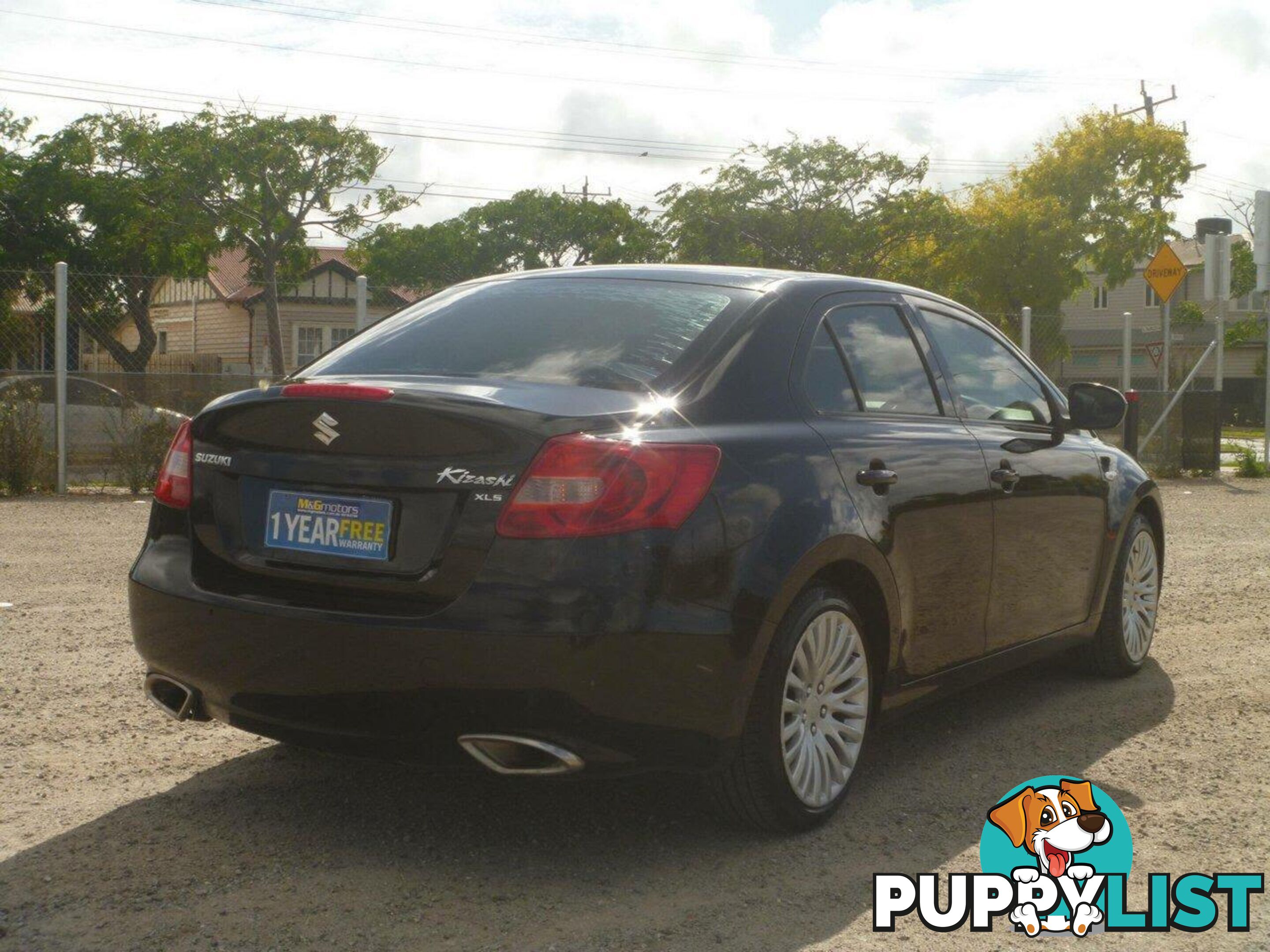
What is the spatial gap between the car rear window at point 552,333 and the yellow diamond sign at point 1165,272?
1639cm

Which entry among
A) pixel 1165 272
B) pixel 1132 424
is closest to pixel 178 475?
pixel 1132 424

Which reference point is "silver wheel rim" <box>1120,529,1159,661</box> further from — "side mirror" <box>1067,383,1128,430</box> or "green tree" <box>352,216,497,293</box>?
"green tree" <box>352,216,497,293</box>

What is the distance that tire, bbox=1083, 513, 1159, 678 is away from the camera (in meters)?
6.06

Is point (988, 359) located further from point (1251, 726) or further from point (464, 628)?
point (464, 628)

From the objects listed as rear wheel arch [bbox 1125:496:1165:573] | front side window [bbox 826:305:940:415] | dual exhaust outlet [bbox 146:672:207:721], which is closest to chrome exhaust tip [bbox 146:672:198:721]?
dual exhaust outlet [bbox 146:672:207:721]

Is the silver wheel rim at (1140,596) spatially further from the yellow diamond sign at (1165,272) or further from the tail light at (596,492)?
the yellow diamond sign at (1165,272)

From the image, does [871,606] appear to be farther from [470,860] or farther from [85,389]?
[85,389]

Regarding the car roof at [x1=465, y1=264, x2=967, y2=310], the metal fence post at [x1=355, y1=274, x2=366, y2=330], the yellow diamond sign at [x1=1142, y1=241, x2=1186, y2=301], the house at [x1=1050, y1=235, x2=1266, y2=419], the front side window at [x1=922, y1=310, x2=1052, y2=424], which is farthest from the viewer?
the house at [x1=1050, y1=235, x2=1266, y2=419]

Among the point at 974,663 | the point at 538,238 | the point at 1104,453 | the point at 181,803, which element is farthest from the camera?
the point at 538,238

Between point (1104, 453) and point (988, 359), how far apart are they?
0.87 m

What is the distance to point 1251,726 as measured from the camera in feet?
17.7

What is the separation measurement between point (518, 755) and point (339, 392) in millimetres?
997

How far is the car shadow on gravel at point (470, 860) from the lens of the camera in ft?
10.8

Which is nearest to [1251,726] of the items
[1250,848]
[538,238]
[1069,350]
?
[1250,848]
